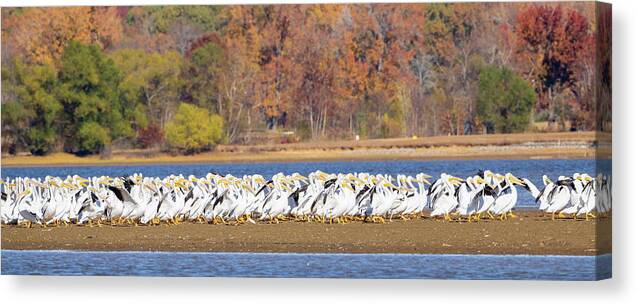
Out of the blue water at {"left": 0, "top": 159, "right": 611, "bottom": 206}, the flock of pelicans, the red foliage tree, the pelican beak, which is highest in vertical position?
the red foliage tree

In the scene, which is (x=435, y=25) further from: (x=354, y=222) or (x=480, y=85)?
(x=354, y=222)

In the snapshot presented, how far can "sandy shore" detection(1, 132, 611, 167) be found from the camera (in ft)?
96.6

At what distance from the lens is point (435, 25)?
94.4ft

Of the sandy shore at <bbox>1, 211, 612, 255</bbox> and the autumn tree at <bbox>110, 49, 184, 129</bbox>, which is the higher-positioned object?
the autumn tree at <bbox>110, 49, 184, 129</bbox>

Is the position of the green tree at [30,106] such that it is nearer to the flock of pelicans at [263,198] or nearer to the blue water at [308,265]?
the flock of pelicans at [263,198]

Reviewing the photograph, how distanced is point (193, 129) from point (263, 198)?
167 cm

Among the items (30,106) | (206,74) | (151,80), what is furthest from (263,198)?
(30,106)

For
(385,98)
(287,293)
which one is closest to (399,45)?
(385,98)

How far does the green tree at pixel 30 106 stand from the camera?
29.5 meters

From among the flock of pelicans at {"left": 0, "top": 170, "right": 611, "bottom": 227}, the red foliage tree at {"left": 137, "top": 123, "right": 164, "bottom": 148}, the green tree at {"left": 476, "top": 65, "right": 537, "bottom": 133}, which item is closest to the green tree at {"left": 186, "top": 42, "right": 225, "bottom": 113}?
the red foliage tree at {"left": 137, "top": 123, "right": 164, "bottom": 148}

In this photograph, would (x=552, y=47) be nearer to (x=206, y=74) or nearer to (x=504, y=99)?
(x=504, y=99)

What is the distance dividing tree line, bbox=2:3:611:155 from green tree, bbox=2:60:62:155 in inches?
0.9

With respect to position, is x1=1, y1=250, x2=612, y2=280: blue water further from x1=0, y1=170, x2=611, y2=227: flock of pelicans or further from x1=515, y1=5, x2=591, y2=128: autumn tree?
x1=515, y1=5, x2=591, y2=128: autumn tree

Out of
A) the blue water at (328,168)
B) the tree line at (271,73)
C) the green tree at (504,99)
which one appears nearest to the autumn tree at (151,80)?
the tree line at (271,73)
